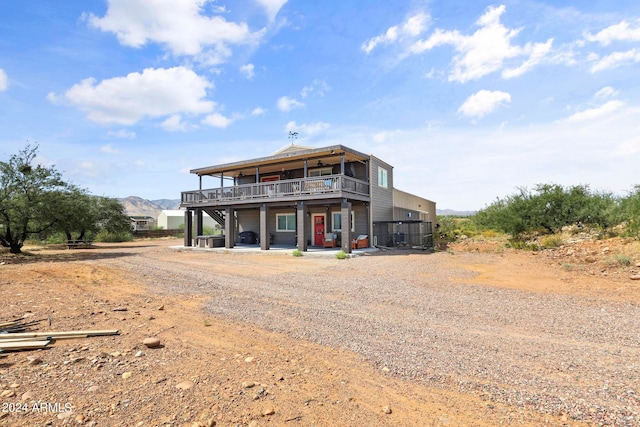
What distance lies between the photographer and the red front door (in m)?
19.9

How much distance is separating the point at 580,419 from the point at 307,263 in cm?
1105

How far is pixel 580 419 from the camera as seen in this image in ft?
8.78

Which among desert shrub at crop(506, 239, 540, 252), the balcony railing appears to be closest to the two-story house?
the balcony railing

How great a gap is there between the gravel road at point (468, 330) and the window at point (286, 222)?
11.5 meters

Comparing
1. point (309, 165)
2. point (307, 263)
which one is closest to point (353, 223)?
point (309, 165)

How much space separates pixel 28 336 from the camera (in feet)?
15.3

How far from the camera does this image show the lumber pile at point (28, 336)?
4348 millimetres

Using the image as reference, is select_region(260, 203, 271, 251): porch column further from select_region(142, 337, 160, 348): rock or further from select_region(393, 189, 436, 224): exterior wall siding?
select_region(142, 337, 160, 348): rock

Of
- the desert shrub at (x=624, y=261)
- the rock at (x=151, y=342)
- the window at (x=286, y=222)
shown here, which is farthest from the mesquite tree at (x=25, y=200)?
the desert shrub at (x=624, y=261)

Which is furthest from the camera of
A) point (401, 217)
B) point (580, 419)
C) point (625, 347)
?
point (401, 217)

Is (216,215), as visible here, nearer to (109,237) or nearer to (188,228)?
(188,228)

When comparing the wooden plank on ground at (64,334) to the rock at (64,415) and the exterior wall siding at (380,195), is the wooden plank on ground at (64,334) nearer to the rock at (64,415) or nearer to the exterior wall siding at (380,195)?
the rock at (64,415)

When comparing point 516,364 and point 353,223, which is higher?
point 353,223

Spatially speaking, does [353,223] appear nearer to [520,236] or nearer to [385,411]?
[520,236]
